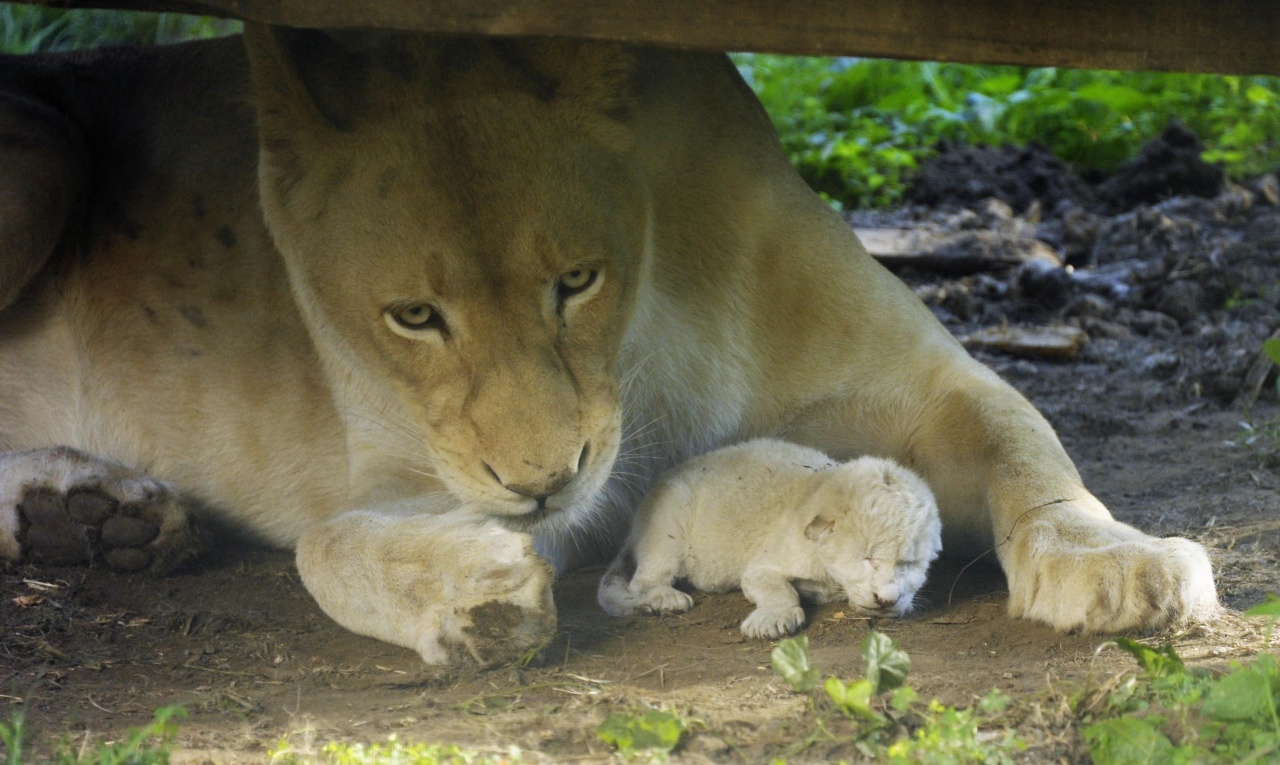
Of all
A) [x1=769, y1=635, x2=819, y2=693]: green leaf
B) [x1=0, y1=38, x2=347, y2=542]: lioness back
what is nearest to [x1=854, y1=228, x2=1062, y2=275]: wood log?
[x1=0, y1=38, x2=347, y2=542]: lioness back

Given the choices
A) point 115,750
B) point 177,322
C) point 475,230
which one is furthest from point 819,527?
point 177,322

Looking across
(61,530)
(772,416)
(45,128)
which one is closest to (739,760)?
(772,416)

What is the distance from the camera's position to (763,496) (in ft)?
9.77

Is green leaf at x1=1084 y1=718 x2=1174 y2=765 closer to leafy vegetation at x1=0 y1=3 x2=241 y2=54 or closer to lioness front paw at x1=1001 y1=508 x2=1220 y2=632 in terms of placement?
lioness front paw at x1=1001 y1=508 x2=1220 y2=632

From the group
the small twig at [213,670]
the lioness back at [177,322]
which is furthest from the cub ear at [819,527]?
the lioness back at [177,322]

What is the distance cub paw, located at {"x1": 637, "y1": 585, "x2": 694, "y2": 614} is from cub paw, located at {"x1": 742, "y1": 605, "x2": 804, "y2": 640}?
0.20 metres

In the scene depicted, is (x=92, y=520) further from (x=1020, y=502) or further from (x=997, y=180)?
(x=997, y=180)

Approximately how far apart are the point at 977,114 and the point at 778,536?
6130mm

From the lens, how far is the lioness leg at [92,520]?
341cm

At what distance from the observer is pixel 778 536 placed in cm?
290

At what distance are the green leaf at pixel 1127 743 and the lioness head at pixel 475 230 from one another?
3.60 ft

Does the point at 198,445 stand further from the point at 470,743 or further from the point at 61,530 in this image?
the point at 470,743

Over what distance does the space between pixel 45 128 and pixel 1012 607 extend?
118 inches

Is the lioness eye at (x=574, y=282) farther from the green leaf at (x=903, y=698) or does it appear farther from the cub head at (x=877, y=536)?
the green leaf at (x=903, y=698)
